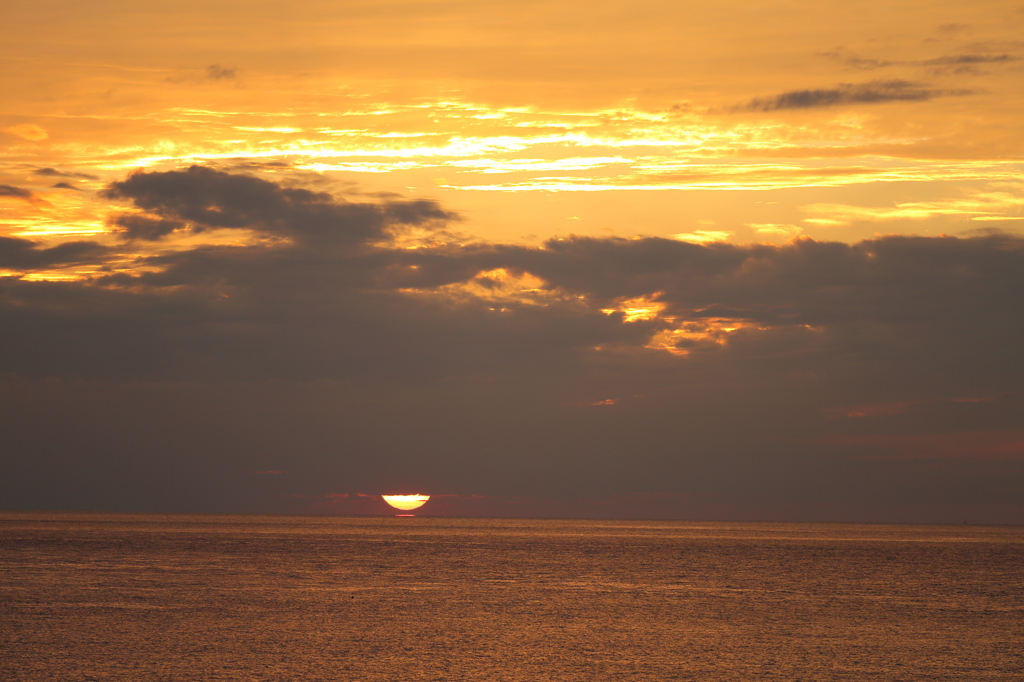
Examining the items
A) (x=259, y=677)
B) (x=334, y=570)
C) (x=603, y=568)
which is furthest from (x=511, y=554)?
(x=259, y=677)

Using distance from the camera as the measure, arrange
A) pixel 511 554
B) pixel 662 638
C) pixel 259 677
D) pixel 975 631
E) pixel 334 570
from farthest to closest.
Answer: pixel 511 554 < pixel 334 570 < pixel 975 631 < pixel 662 638 < pixel 259 677

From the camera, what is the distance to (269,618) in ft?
74.1

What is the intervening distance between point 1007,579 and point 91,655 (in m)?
37.1

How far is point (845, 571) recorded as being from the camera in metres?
44.6

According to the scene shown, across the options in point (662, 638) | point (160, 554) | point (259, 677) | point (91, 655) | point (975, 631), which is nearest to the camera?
point (259, 677)

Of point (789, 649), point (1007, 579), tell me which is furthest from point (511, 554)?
point (789, 649)

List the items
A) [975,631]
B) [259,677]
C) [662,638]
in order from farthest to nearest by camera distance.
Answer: [975,631] < [662,638] < [259,677]

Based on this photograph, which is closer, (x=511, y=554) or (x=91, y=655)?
(x=91, y=655)

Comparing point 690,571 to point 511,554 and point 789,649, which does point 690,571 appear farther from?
point 789,649

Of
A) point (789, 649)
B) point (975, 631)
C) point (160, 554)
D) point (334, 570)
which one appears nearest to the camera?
point (789, 649)

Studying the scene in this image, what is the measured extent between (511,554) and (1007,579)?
87.5ft

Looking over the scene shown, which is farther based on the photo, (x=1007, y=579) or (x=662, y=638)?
(x=1007, y=579)

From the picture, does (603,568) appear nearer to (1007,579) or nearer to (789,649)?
(1007,579)

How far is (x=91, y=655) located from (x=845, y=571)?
3638 centimetres
